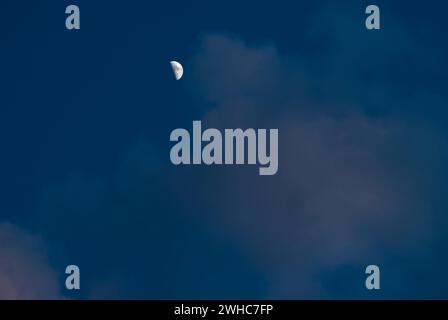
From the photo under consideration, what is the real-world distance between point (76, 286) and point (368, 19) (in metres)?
3.74

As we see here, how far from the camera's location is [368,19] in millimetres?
9617

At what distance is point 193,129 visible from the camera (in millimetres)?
9547
